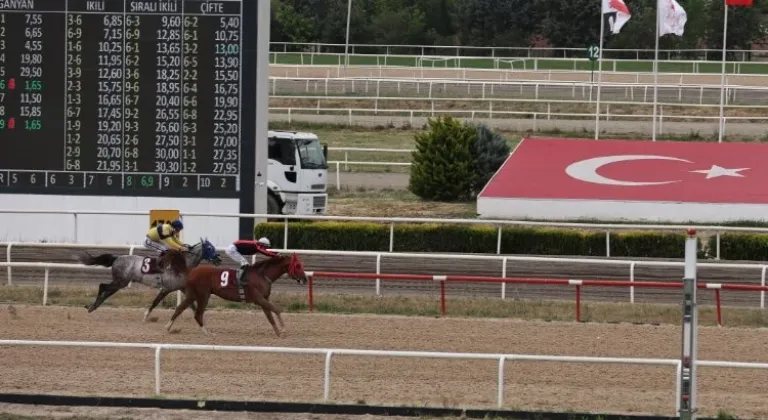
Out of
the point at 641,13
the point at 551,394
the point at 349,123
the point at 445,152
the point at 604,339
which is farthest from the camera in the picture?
the point at 641,13

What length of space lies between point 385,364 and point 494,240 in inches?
277

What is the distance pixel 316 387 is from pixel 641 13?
120ft

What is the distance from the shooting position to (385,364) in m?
10.6

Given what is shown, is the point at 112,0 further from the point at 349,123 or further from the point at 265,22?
the point at 349,123

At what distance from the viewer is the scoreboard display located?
52.8 ft

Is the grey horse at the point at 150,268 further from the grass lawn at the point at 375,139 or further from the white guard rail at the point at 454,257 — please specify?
the grass lawn at the point at 375,139

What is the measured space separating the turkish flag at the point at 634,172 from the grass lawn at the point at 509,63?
1496 centimetres

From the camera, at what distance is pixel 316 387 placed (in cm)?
969

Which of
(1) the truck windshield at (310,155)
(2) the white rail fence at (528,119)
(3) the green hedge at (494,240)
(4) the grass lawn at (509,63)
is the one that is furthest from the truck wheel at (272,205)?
(4) the grass lawn at (509,63)

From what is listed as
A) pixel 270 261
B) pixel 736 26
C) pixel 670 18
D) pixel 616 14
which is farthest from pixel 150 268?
pixel 736 26

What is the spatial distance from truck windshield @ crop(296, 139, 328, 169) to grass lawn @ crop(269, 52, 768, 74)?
18009mm

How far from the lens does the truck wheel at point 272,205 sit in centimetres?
1995

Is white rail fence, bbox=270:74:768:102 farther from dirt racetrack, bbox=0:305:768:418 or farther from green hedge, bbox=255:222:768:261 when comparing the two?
dirt racetrack, bbox=0:305:768:418

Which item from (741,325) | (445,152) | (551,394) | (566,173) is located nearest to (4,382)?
(551,394)
